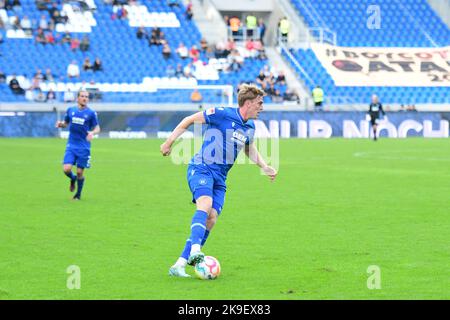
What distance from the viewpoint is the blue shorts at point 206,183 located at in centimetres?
1061

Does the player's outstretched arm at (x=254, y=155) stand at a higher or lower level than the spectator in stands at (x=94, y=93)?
lower

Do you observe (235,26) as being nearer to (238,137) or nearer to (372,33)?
(372,33)

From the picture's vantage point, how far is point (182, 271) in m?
10.4

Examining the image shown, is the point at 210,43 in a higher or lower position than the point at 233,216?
higher

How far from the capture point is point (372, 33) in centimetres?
5888

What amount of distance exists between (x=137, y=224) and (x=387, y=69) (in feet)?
138

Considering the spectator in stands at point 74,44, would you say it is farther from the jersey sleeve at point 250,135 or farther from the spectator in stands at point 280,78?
the jersey sleeve at point 250,135

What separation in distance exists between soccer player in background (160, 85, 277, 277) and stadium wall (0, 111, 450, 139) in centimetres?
3352

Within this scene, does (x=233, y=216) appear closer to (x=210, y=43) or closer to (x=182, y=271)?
(x=182, y=271)

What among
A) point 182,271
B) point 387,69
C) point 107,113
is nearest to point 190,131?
point 107,113

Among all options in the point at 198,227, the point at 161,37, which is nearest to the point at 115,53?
the point at 161,37

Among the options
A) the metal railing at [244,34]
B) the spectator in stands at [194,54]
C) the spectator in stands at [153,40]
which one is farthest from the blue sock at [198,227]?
the metal railing at [244,34]

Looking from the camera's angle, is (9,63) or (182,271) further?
(9,63)
